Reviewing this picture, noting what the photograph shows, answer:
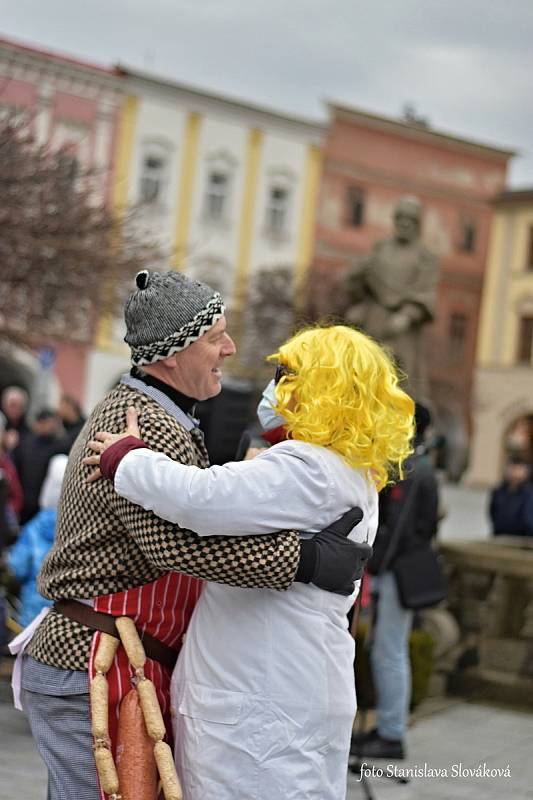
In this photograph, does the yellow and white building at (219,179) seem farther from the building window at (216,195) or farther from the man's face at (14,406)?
the man's face at (14,406)

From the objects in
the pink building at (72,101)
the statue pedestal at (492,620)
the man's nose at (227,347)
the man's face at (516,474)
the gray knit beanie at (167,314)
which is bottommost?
the statue pedestal at (492,620)

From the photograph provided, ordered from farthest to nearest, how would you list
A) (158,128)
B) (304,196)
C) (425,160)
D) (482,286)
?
(482,286) < (425,160) < (304,196) < (158,128)

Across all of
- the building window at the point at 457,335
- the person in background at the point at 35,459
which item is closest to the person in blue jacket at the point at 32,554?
the person in background at the point at 35,459

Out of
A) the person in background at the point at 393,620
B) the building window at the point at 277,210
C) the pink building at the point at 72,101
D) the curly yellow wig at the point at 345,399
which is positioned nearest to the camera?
the curly yellow wig at the point at 345,399

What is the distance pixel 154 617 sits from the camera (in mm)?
3121

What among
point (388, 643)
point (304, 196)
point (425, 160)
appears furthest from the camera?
point (425, 160)

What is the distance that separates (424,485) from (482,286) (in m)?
45.7

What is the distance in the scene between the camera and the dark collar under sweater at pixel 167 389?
10.6 ft

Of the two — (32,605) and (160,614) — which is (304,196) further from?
(160,614)

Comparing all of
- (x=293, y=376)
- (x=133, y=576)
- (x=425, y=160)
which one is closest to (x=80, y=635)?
(x=133, y=576)

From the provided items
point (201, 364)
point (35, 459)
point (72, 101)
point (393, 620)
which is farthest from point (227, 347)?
point (72, 101)

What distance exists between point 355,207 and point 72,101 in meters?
12.0

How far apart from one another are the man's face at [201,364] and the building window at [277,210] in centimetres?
4083

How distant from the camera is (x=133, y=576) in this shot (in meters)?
3.07
